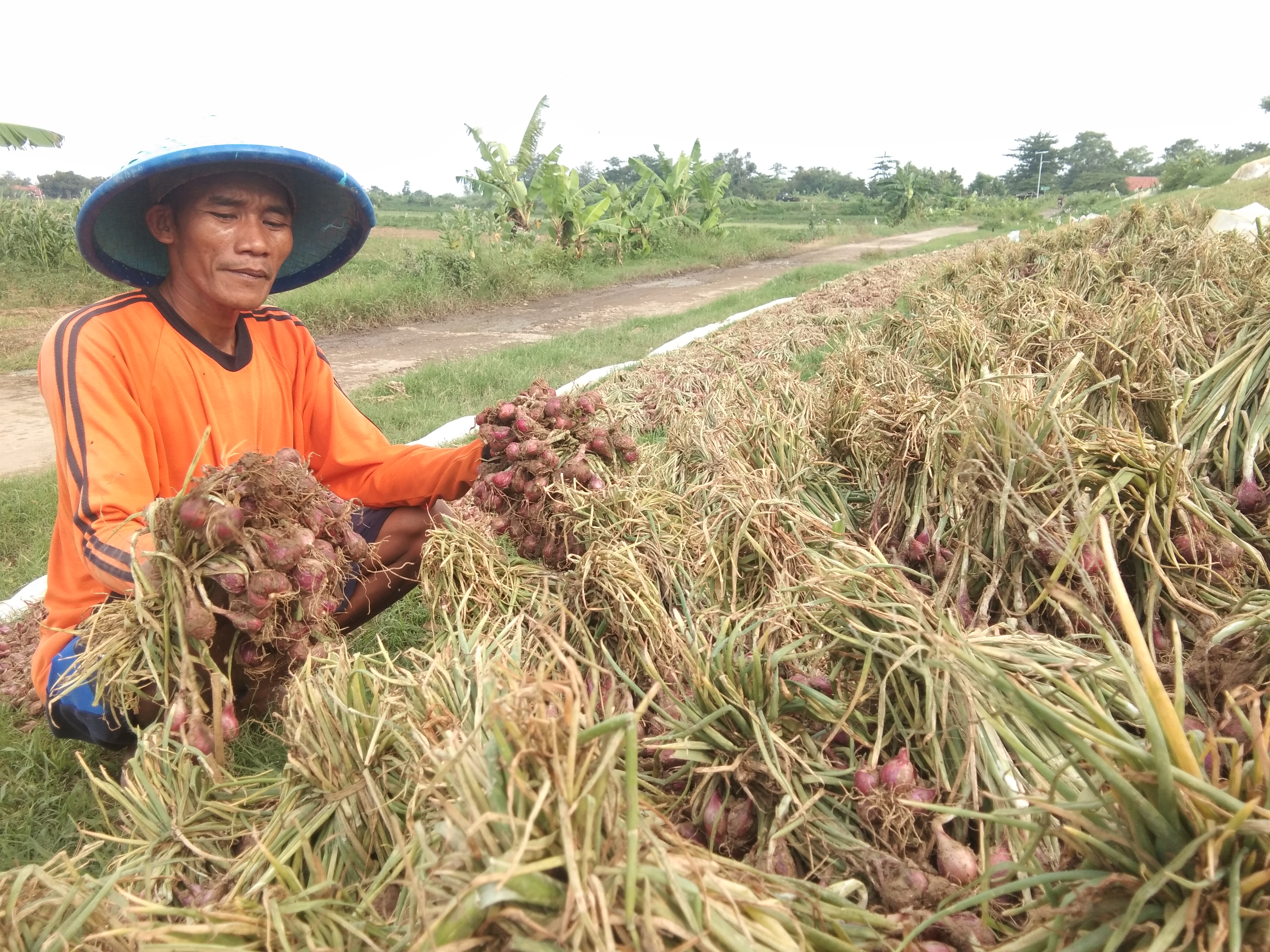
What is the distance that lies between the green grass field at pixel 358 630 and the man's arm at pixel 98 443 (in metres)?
0.62

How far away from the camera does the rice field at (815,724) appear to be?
2.75 ft

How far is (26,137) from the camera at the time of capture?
873cm

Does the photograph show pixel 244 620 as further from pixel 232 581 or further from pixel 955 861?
pixel 955 861

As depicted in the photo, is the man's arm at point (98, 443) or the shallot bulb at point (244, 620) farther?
the man's arm at point (98, 443)

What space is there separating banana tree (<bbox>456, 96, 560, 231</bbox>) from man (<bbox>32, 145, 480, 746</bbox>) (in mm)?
13030

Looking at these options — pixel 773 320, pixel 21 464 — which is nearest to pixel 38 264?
pixel 21 464

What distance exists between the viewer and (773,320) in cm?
719

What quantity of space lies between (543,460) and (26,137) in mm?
10388

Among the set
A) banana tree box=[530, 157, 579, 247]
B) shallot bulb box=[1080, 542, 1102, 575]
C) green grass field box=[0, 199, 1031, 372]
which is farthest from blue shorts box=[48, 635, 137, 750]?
banana tree box=[530, 157, 579, 247]

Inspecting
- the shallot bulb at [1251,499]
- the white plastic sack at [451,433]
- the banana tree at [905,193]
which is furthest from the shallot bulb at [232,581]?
the banana tree at [905,193]

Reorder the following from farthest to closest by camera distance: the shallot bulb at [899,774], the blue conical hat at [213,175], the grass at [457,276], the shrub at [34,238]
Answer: the shrub at [34,238] < the grass at [457,276] < the blue conical hat at [213,175] < the shallot bulb at [899,774]

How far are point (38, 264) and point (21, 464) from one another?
30.7 ft

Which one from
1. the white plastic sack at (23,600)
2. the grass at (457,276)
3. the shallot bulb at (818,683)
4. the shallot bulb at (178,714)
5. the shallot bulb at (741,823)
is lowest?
the white plastic sack at (23,600)

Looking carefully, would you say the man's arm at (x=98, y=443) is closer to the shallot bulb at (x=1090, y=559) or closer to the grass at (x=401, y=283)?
the shallot bulb at (x=1090, y=559)
